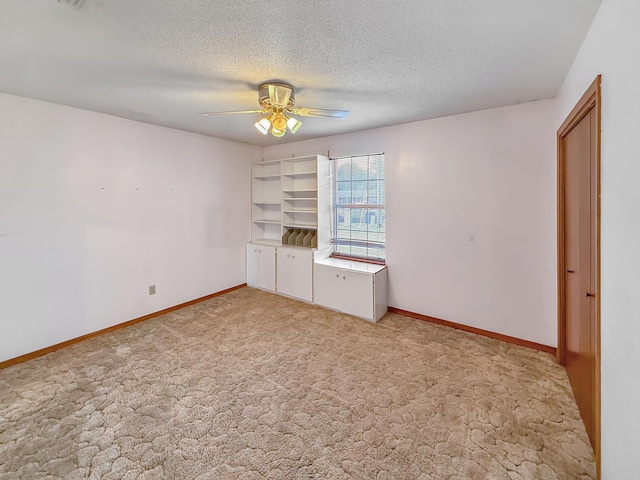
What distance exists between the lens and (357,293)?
3.81m

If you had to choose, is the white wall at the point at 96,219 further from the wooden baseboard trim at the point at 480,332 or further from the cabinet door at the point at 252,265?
the wooden baseboard trim at the point at 480,332

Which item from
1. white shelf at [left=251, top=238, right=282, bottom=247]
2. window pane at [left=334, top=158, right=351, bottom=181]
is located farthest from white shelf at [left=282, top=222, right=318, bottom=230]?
window pane at [left=334, top=158, right=351, bottom=181]

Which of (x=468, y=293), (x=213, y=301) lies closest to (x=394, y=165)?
(x=468, y=293)

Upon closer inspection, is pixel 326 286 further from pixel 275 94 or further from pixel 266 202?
pixel 275 94

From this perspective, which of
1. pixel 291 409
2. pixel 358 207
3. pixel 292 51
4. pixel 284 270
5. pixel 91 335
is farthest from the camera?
pixel 284 270

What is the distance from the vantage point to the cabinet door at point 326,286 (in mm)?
4016

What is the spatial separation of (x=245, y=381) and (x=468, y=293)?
2658 millimetres

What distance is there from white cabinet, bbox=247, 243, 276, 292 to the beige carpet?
154 cm

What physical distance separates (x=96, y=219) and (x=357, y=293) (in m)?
3.29

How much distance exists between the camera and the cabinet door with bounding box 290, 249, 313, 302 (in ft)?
14.2

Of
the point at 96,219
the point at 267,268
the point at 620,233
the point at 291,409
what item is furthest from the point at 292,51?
the point at 267,268

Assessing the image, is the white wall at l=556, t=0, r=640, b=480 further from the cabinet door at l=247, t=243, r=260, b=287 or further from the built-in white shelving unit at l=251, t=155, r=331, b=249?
the cabinet door at l=247, t=243, r=260, b=287

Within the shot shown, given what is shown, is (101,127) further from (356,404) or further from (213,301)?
(356,404)

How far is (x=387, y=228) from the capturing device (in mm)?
3986
